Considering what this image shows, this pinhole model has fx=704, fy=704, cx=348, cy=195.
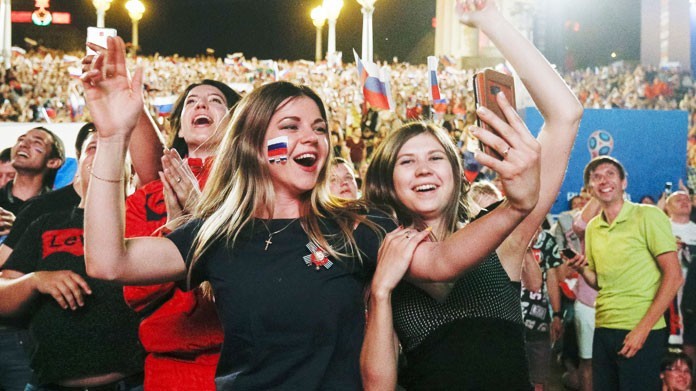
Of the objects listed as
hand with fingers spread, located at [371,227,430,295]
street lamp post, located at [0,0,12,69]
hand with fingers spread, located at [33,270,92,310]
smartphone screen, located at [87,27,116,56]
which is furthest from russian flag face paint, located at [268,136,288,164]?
street lamp post, located at [0,0,12,69]

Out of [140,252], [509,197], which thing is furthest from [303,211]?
[509,197]

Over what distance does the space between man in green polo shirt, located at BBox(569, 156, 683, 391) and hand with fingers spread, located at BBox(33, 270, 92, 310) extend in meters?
3.17

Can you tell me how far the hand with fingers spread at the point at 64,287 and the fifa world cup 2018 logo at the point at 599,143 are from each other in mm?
6932

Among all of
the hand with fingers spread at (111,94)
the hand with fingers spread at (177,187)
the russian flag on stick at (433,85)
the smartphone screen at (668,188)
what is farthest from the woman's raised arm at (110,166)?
the smartphone screen at (668,188)

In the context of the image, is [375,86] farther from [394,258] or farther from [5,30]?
[5,30]

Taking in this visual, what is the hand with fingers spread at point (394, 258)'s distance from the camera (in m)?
1.79

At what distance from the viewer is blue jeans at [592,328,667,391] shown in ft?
14.3

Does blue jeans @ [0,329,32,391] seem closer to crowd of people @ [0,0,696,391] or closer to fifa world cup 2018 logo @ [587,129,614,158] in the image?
crowd of people @ [0,0,696,391]

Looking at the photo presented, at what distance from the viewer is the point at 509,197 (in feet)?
5.22

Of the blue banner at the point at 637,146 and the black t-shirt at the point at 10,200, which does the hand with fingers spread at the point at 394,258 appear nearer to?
the black t-shirt at the point at 10,200

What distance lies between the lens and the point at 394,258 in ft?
5.93

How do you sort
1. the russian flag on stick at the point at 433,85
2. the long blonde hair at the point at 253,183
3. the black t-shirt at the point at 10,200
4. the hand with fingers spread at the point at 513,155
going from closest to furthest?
the hand with fingers spread at the point at 513,155
the long blonde hair at the point at 253,183
the black t-shirt at the point at 10,200
the russian flag on stick at the point at 433,85

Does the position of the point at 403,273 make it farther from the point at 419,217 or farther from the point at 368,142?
the point at 368,142

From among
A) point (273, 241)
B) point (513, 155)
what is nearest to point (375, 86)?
point (273, 241)
